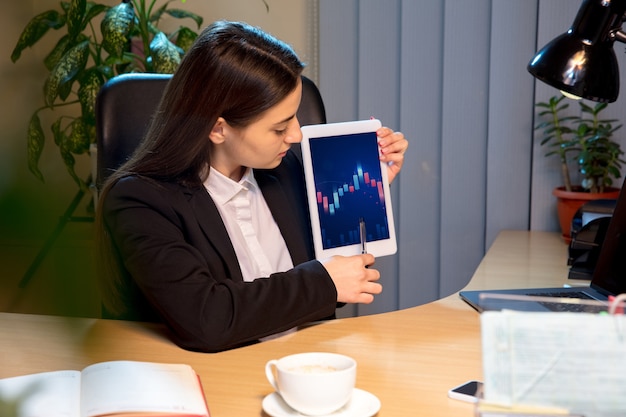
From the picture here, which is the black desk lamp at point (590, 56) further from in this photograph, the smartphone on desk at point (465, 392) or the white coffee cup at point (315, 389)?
the white coffee cup at point (315, 389)

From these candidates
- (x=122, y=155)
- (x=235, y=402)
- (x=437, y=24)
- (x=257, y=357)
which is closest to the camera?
(x=235, y=402)

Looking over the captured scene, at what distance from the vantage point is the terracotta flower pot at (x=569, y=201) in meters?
2.02

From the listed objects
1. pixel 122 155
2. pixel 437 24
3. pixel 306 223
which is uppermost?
pixel 437 24

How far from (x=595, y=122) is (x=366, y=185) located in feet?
2.87

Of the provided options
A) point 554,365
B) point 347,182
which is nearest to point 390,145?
point 347,182

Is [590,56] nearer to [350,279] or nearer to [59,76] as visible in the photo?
[350,279]

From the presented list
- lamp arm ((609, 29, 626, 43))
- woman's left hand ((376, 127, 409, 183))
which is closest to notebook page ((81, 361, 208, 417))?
woman's left hand ((376, 127, 409, 183))

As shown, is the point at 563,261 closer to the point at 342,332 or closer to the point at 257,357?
the point at 342,332

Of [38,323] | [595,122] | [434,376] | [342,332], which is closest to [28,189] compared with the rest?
[38,323]

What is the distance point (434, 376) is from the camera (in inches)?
41.3

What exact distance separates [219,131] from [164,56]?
3.02 ft

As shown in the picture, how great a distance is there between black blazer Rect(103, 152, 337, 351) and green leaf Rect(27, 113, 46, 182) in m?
0.92

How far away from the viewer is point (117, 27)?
230 centimetres

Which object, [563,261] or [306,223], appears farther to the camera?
[563,261]
